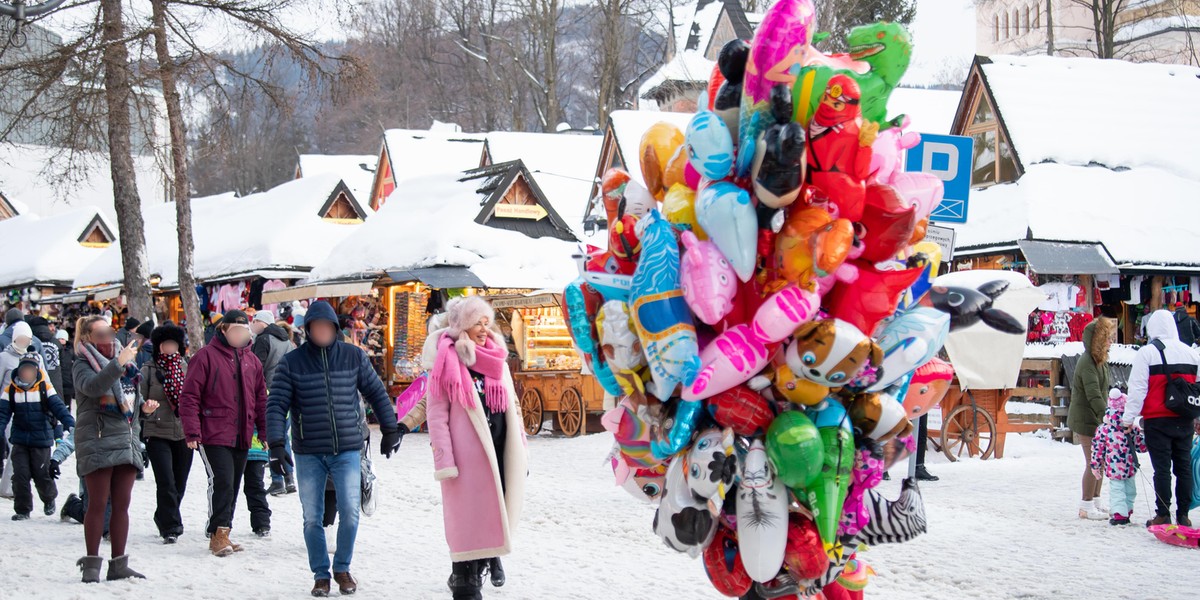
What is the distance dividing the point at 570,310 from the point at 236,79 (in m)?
16.6

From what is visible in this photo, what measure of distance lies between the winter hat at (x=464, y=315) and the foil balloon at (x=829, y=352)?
320cm

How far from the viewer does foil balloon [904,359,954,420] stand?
17.2ft

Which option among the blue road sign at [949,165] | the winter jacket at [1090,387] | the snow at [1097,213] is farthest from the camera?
the snow at [1097,213]

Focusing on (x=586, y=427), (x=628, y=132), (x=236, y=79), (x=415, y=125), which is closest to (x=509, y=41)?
(x=415, y=125)

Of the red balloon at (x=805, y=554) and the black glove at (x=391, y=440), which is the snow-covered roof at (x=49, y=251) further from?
the red balloon at (x=805, y=554)

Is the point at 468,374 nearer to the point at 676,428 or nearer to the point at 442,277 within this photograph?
the point at 676,428

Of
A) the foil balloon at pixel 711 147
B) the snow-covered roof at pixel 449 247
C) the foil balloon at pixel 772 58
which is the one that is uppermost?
the snow-covered roof at pixel 449 247

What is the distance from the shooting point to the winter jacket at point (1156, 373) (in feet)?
30.7

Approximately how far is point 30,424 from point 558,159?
2686 cm

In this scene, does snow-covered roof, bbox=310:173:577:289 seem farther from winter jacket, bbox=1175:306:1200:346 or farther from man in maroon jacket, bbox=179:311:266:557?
man in maroon jacket, bbox=179:311:266:557

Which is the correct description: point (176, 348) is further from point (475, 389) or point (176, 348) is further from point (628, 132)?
point (628, 132)

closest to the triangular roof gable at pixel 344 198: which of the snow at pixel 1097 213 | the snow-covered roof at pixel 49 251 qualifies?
the snow-covered roof at pixel 49 251

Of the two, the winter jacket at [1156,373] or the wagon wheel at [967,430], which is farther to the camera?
the wagon wheel at [967,430]

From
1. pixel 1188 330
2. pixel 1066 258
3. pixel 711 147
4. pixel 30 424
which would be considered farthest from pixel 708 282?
pixel 1066 258
